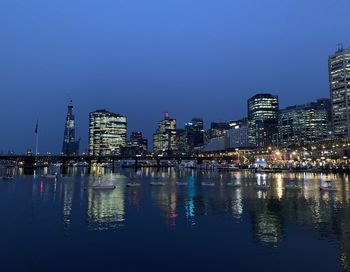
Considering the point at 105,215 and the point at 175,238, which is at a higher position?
the point at 105,215

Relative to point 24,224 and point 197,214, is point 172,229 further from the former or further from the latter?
point 24,224

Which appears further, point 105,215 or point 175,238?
point 105,215

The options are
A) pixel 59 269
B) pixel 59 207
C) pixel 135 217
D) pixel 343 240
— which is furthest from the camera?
pixel 59 207

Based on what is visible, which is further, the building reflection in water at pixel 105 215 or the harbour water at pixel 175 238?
the building reflection in water at pixel 105 215

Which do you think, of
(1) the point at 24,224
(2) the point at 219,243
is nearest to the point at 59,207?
(1) the point at 24,224

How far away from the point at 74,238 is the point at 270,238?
56.7 feet

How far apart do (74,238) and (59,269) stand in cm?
909

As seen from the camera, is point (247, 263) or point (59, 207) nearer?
point (247, 263)

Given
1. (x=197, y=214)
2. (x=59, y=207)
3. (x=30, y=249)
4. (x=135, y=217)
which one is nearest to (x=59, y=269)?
(x=30, y=249)

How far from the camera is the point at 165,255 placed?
28703 millimetres

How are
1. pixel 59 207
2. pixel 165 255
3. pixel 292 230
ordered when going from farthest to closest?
pixel 59 207 → pixel 292 230 → pixel 165 255

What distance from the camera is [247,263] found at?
1043 inches

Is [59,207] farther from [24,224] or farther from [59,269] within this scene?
[59,269]

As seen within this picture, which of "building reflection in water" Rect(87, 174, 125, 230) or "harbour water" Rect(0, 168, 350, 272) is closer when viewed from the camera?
"harbour water" Rect(0, 168, 350, 272)
